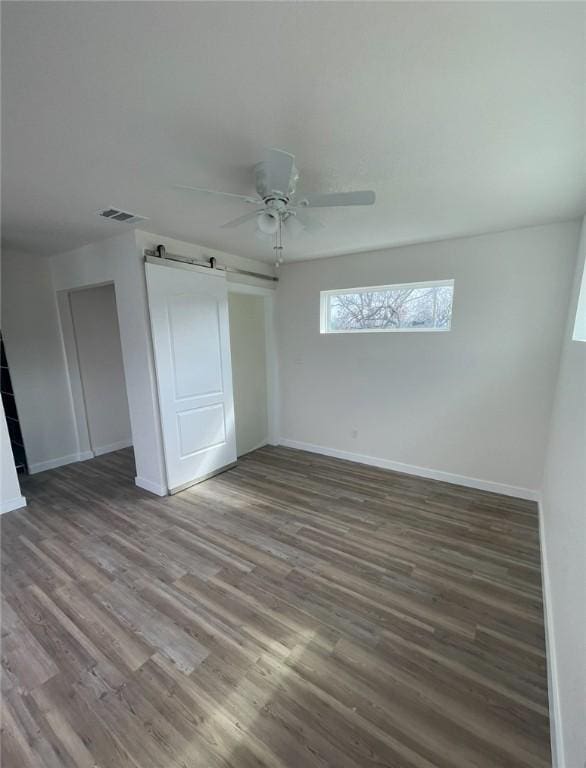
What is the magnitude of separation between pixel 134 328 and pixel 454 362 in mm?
3204

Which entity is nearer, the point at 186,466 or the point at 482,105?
the point at 482,105

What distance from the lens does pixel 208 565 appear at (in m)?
2.16

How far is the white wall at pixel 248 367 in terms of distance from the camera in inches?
159

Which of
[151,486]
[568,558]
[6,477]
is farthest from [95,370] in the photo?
[568,558]

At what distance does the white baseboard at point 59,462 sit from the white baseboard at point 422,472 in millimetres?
2692

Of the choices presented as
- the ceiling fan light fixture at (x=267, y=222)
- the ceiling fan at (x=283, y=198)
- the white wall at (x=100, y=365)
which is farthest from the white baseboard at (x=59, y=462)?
the ceiling fan light fixture at (x=267, y=222)

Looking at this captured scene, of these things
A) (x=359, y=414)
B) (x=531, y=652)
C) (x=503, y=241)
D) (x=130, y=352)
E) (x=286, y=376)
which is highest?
(x=503, y=241)

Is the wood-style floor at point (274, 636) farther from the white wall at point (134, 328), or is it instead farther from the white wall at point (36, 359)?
the white wall at point (36, 359)

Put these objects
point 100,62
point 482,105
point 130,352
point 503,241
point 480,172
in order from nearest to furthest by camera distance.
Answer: point 100,62
point 482,105
point 480,172
point 503,241
point 130,352

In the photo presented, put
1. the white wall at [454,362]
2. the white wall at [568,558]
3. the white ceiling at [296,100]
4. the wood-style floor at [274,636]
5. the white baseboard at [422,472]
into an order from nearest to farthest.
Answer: the white ceiling at [296,100] < the white wall at [568,558] < the wood-style floor at [274,636] < the white wall at [454,362] < the white baseboard at [422,472]

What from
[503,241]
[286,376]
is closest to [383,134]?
[503,241]

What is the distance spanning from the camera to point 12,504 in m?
2.91

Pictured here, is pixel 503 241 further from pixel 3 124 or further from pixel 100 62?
→ pixel 3 124

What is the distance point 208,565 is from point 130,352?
6.80 feet
